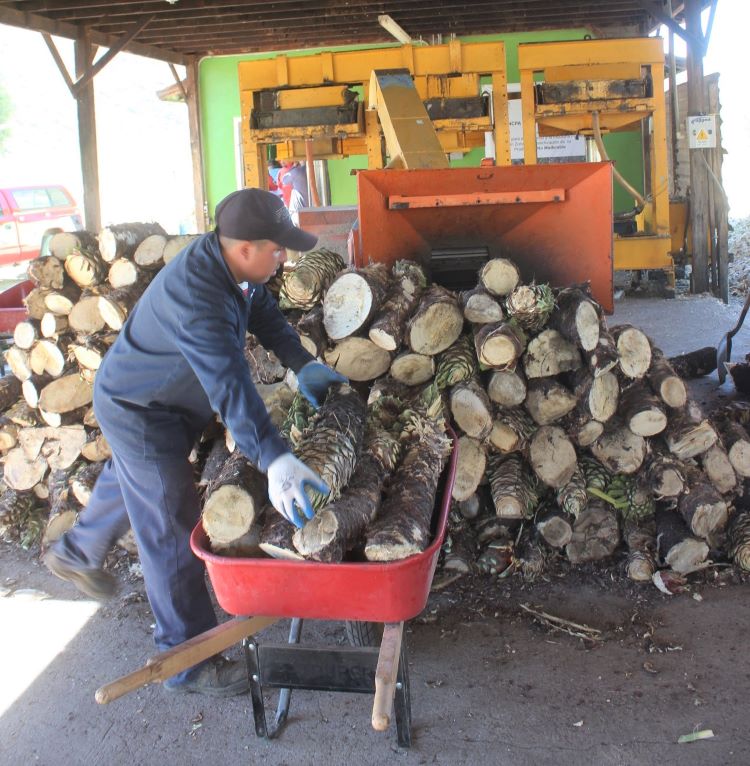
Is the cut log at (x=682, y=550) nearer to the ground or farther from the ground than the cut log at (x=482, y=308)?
nearer to the ground

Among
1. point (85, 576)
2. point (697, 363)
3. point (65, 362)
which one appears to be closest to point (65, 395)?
point (65, 362)

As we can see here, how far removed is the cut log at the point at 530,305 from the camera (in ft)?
11.6

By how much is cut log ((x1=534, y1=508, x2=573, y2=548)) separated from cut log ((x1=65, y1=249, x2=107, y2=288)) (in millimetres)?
2842

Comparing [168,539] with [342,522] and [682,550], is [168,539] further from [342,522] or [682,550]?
[682,550]

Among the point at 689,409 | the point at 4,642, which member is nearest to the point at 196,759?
the point at 4,642

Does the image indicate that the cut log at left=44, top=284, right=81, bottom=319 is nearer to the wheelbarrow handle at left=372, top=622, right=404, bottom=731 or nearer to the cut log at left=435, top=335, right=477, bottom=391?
the cut log at left=435, top=335, right=477, bottom=391

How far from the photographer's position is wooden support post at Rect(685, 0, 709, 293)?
949 cm

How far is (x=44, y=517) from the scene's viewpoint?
4.48 m

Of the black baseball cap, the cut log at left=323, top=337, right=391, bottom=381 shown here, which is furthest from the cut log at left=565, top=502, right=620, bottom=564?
the black baseball cap

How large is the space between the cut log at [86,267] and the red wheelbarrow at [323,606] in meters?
2.54

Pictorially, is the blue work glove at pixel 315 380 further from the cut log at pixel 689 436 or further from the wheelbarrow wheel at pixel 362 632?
the cut log at pixel 689 436

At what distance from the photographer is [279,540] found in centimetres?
212

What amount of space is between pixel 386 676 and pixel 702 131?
9.48 metres

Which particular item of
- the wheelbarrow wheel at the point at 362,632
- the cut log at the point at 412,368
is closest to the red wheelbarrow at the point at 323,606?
the wheelbarrow wheel at the point at 362,632
